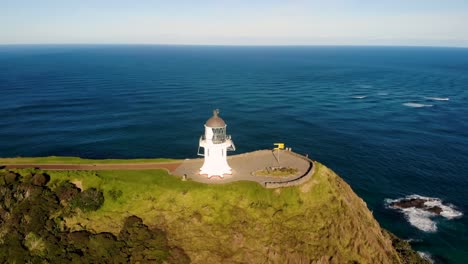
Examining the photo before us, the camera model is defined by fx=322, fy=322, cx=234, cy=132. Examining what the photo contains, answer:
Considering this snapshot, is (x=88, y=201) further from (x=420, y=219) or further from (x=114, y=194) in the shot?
(x=420, y=219)

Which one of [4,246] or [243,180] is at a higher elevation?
[243,180]

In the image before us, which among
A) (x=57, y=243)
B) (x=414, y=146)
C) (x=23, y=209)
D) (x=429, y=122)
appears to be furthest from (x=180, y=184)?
(x=429, y=122)

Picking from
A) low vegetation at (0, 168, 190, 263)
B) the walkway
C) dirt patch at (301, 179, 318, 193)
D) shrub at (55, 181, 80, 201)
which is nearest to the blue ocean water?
the walkway

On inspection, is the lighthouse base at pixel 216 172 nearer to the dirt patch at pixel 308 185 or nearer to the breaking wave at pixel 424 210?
the dirt patch at pixel 308 185

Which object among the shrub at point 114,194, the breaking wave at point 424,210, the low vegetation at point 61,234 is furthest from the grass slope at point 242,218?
the breaking wave at point 424,210

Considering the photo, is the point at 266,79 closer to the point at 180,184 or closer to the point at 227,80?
the point at 227,80

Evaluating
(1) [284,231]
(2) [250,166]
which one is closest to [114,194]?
(2) [250,166]
